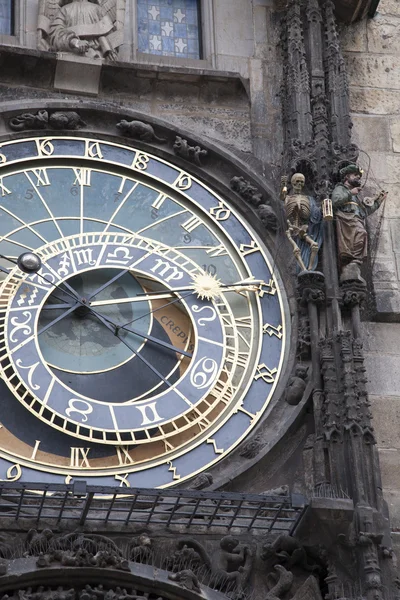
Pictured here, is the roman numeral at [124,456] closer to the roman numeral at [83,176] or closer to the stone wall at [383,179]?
the stone wall at [383,179]

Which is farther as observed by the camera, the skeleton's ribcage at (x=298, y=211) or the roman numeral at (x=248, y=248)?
the roman numeral at (x=248, y=248)

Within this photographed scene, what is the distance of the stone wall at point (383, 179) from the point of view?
36.9 ft

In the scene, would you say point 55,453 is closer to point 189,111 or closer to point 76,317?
point 76,317

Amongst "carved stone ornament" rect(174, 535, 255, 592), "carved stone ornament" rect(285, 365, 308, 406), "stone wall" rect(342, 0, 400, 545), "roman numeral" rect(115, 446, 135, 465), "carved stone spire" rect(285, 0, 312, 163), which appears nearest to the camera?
"carved stone ornament" rect(174, 535, 255, 592)

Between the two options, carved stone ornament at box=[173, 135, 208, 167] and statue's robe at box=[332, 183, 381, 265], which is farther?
carved stone ornament at box=[173, 135, 208, 167]

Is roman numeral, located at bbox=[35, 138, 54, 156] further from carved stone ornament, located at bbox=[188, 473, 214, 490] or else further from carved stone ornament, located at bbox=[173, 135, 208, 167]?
carved stone ornament, located at bbox=[188, 473, 214, 490]

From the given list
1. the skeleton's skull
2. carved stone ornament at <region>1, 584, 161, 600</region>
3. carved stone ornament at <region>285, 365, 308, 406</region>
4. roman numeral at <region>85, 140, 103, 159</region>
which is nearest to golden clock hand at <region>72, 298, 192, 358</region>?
carved stone ornament at <region>285, 365, 308, 406</region>

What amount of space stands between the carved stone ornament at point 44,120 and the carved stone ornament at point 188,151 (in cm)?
75

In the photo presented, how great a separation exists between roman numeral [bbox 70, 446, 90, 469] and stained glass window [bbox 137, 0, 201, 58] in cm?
352

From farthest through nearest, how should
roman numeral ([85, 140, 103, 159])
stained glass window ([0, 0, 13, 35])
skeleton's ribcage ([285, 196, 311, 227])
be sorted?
stained glass window ([0, 0, 13, 35]) < roman numeral ([85, 140, 103, 159]) < skeleton's ribcage ([285, 196, 311, 227])

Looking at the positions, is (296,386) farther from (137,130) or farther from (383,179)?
(137,130)

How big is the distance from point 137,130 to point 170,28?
4.19ft

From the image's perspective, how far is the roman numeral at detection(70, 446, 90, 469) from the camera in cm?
A: 1069

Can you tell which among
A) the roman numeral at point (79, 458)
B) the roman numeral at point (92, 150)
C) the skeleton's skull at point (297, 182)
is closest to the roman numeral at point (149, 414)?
Answer: the roman numeral at point (79, 458)
